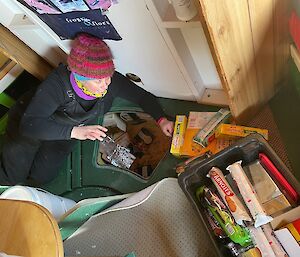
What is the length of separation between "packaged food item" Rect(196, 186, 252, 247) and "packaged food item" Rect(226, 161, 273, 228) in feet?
0.15

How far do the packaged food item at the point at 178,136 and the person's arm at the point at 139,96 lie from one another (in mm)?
71

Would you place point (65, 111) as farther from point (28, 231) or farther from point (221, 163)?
point (28, 231)

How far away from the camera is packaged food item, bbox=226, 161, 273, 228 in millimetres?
1055

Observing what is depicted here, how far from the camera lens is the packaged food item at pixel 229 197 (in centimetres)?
107

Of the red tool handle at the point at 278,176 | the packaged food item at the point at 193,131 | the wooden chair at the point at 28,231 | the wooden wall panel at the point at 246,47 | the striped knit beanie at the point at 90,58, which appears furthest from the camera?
the packaged food item at the point at 193,131

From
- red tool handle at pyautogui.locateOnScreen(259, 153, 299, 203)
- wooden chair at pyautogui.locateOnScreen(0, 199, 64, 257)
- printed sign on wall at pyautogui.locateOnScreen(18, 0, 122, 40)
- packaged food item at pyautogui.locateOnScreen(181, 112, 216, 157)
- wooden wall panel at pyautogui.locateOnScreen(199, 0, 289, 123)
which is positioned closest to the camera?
wooden chair at pyautogui.locateOnScreen(0, 199, 64, 257)

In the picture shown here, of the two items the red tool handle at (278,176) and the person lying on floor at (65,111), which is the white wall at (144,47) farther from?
the red tool handle at (278,176)

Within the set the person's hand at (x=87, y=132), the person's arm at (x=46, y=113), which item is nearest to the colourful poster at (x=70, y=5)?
the person's arm at (x=46, y=113)

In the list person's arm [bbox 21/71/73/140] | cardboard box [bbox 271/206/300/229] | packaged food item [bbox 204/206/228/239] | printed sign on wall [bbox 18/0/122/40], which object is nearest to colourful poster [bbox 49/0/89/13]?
printed sign on wall [bbox 18/0/122/40]

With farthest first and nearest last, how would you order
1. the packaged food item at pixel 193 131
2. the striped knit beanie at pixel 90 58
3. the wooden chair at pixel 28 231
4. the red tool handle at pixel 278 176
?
the packaged food item at pixel 193 131 < the striped knit beanie at pixel 90 58 < the red tool handle at pixel 278 176 < the wooden chair at pixel 28 231

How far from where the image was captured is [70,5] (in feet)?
4.05

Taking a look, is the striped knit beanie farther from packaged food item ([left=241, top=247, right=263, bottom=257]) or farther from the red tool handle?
packaged food item ([left=241, top=247, right=263, bottom=257])

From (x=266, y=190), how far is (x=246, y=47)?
0.39m

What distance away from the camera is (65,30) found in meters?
1.44
